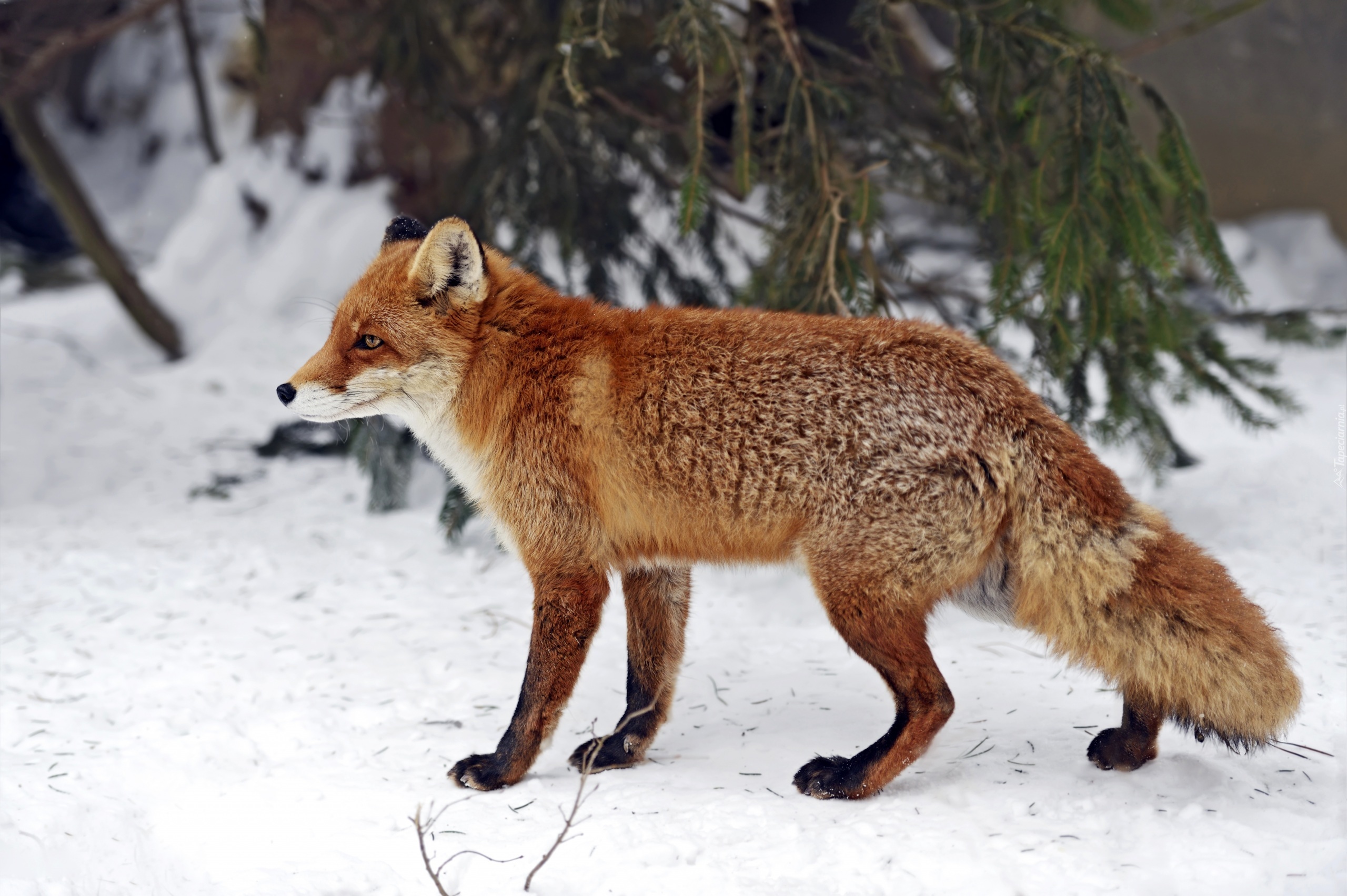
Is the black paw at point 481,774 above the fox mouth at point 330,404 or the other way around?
the other way around

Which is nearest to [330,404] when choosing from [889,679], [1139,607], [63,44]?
[889,679]

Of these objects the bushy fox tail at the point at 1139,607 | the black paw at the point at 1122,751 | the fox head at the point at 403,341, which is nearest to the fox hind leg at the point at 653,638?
the fox head at the point at 403,341

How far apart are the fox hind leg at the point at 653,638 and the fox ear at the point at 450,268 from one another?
1.18 meters

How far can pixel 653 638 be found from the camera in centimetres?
395

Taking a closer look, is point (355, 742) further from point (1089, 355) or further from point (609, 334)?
point (1089, 355)

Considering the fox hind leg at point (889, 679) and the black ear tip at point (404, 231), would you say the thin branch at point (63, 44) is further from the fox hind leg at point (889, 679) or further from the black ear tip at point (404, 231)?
the fox hind leg at point (889, 679)

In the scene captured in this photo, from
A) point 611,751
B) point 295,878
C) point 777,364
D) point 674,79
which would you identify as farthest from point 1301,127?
point 295,878

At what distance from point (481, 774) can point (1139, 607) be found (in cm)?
221

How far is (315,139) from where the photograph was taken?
9.12 meters

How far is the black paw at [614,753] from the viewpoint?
3.77m

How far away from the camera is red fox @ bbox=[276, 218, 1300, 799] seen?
123 inches

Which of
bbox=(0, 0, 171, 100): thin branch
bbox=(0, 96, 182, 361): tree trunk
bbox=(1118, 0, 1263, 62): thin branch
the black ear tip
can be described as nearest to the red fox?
the black ear tip

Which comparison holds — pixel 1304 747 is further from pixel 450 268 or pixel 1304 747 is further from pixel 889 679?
pixel 450 268

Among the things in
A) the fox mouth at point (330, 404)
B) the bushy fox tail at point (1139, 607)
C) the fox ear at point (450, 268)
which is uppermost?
the fox ear at point (450, 268)
